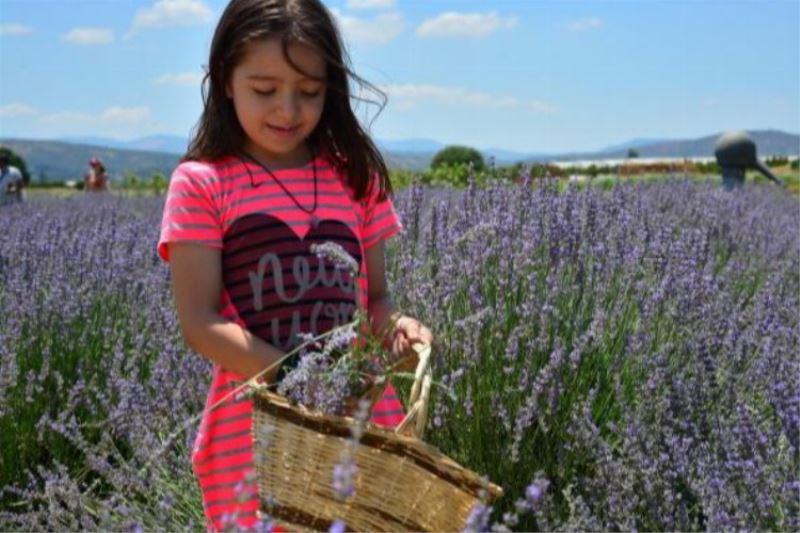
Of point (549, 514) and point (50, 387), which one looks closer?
point (549, 514)

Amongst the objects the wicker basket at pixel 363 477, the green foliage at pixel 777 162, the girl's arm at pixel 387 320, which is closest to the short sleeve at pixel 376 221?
the girl's arm at pixel 387 320

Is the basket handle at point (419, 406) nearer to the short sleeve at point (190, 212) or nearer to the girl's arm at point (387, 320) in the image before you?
the girl's arm at point (387, 320)

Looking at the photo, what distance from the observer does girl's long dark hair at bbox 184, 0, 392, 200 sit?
206 centimetres

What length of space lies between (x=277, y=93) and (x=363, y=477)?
0.79m

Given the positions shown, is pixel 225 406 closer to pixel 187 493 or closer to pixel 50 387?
pixel 187 493

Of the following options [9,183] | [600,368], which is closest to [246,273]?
[600,368]

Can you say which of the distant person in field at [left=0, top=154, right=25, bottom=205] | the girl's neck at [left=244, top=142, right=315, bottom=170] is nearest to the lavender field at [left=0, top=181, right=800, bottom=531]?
the girl's neck at [left=244, top=142, right=315, bottom=170]

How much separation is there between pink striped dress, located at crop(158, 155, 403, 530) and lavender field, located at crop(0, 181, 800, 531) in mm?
265

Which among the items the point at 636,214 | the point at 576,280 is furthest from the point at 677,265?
the point at 636,214

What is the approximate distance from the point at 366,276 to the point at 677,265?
169 cm

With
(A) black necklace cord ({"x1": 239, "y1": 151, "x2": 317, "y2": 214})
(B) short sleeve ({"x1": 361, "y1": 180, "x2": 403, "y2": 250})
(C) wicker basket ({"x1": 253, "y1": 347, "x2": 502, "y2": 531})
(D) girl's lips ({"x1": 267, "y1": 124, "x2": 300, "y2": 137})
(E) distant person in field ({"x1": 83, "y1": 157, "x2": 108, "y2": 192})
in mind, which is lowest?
(E) distant person in field ({"x1": 83, "y1": 157, "x2": 108, "y2": 192})

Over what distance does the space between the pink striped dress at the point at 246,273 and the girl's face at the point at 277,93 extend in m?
0.10

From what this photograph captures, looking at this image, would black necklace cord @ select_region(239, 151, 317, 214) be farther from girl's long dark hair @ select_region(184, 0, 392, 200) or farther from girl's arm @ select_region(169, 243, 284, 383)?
girl's arm @ select_region(169, 243, 284, 383)

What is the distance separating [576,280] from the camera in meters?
3.50
